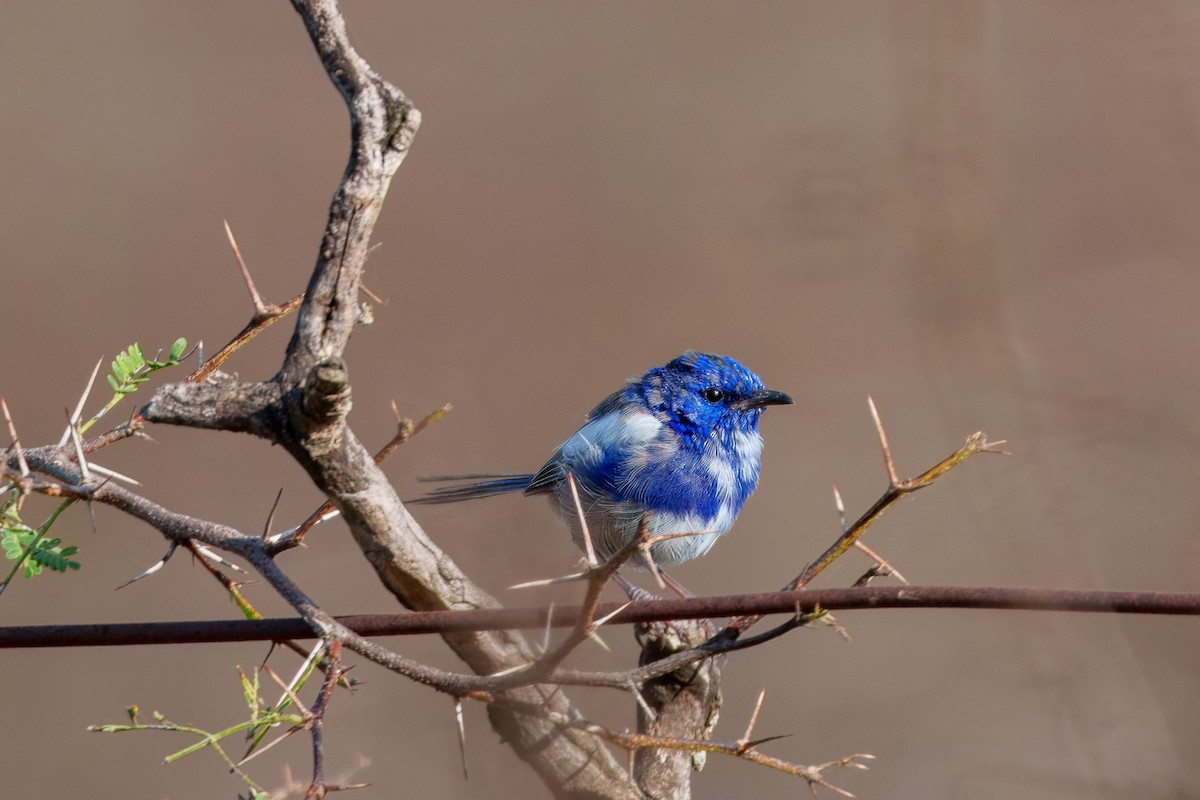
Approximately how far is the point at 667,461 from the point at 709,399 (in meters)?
0.29

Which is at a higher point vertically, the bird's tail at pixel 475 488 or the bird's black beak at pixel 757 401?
the bird's tail at pixel 475 488

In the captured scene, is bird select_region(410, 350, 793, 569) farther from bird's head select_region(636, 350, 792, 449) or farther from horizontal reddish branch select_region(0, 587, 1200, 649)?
horizontal reddish branch select_region(0, 587, 1200, 649)

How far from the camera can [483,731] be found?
2.09 meters

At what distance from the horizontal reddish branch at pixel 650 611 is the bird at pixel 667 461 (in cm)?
143

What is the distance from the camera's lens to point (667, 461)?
3.16 meters

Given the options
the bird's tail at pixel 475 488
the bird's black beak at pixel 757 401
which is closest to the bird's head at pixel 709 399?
the bird's black beak at pixel 757 401

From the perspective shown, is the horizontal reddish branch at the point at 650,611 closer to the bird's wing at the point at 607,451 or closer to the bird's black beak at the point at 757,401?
the bird's wing at the point at 607,451

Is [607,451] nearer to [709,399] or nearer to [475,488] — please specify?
[709,399]

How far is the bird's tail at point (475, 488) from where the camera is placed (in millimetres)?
3309

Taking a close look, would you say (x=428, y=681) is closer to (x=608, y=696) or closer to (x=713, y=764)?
(x=608, y=696)

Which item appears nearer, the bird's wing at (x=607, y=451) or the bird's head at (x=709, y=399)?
the bird's wing at (x=607, y=451)

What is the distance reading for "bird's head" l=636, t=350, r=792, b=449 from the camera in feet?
10.8

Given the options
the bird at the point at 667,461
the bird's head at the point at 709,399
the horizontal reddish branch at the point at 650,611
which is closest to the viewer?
the horizontal reddish branch at the point at 650,611

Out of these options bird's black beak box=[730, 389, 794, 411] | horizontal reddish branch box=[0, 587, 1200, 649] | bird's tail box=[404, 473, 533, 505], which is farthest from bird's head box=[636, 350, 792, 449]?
horizontal reddish branch box=[0, 587, 1200, 649]
